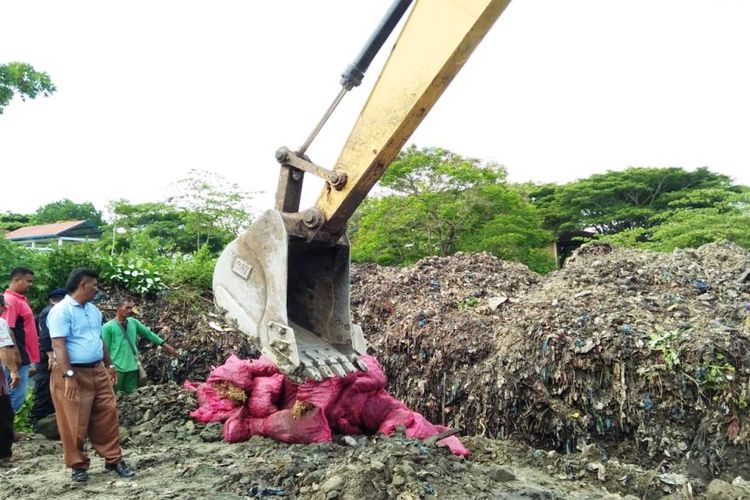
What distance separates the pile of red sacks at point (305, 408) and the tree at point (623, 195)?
19035mm

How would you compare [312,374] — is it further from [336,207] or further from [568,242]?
[568,242]

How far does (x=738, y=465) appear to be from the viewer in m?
4.73

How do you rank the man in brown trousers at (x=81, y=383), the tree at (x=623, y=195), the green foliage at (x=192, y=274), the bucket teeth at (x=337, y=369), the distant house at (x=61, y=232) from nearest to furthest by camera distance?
the bucket teeth at (x=337, y=369) < the man in brown trousers at (x=81, y=383) < the green foliage at (x=192, y=274) < the tree at (x=623, y=195) < the distant house at (x=61, y=232)

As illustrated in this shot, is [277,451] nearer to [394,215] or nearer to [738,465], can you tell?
[738,465]

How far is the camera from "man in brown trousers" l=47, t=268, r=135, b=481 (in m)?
4.08

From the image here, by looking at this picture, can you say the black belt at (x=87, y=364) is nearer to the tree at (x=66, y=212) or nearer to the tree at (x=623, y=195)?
the tree at (x=623, y=195)

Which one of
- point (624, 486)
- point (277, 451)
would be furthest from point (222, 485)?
point (624, 486)

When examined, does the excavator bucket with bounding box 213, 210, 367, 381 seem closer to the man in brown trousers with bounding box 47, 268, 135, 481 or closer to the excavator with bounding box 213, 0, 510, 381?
the excavator with bounding box 213, 0, 510, 381

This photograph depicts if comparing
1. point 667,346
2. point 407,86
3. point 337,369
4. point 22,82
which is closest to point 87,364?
point 337,369

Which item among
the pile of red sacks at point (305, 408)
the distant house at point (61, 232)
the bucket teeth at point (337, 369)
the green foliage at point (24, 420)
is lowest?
the green foliage at point (24, 420)

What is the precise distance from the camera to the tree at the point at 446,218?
16.3 metres

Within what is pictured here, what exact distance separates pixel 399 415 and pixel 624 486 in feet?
5.72

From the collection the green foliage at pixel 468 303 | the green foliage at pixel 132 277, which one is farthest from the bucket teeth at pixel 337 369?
the green foliage at pixel 132 277

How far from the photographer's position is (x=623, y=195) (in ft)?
75.9
